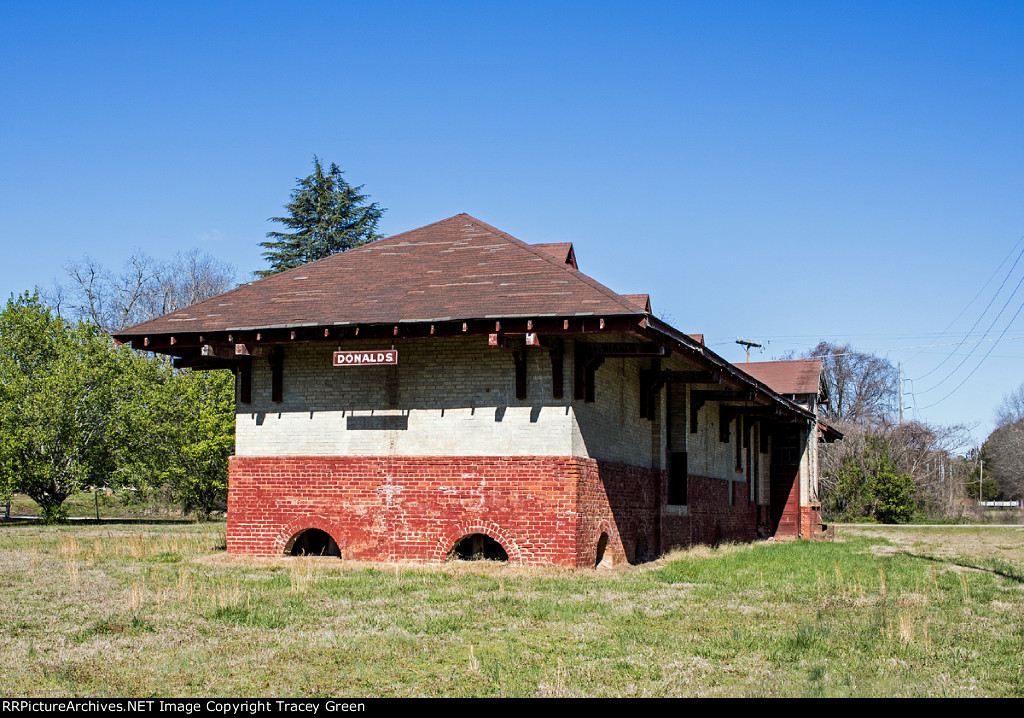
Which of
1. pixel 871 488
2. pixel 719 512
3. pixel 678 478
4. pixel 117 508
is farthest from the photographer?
pixel 871 488

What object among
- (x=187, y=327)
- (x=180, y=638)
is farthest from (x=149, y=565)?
(x=180, y=638)

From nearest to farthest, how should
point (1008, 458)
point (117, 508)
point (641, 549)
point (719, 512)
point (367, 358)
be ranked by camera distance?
point (367, 358) < point (641, 549) < point (719, 512) < point (117, 508) < point (1008, 458)

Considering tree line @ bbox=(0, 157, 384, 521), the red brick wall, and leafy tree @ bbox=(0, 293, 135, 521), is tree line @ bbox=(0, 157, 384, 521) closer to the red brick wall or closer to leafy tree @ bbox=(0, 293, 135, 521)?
leafy tree @ bbox=(0, 293, 135, 521)

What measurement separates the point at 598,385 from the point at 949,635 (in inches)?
346

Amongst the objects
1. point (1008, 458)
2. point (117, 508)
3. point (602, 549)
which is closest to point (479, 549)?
point (602, 549)

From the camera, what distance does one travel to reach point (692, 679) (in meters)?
7.84

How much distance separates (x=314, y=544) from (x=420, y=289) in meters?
5.44

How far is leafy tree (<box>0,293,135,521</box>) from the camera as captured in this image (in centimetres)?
3341

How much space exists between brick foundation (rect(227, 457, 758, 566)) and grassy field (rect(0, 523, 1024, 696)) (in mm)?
648

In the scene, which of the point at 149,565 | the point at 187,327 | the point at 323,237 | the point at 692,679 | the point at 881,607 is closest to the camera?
the point at 692,679

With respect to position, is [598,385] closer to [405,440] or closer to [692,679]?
[405,440]

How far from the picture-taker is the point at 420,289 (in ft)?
57.5

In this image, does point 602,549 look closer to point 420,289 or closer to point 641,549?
point 641,549

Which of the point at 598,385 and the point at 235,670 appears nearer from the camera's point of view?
the point at 235,670
